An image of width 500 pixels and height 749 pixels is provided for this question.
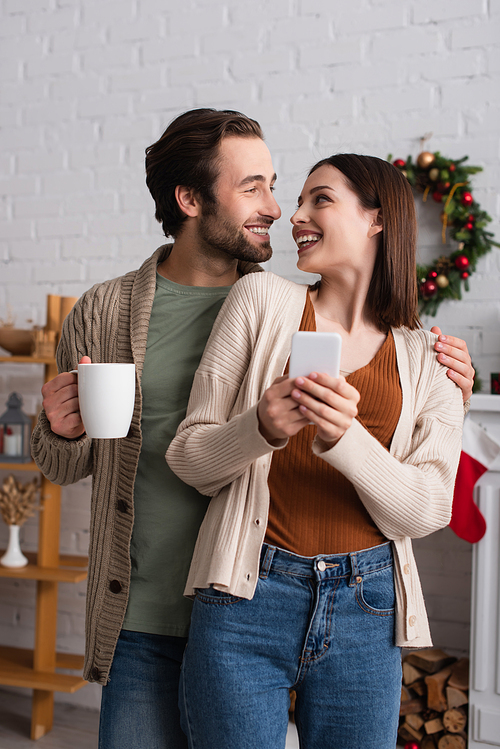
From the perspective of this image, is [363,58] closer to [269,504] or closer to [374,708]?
[269,504]

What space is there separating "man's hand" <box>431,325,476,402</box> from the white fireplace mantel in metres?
0.83

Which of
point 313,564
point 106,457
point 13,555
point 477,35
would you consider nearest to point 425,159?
point 477,35

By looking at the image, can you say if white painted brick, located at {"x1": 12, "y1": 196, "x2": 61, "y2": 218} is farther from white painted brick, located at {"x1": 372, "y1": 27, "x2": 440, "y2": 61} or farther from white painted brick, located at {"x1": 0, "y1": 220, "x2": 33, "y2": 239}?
white painted brick, located at {"x1": 372, "y1": 27, "x2": 440, "y2": 61}

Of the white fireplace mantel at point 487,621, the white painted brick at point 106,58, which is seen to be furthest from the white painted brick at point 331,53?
the white fireplace mantel at point 487,621

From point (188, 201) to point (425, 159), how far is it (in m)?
1.09

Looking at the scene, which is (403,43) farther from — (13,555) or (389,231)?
(13,555)

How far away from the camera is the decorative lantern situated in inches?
92.6

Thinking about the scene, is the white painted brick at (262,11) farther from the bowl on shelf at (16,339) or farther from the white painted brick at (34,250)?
the bowl on shelf at (16,339)

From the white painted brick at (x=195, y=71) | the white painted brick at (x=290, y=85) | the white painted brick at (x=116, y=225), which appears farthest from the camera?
the white painted brick at (x=116, y=225)

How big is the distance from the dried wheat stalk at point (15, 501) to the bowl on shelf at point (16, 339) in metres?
0.47

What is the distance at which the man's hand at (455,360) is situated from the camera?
3.68 feet

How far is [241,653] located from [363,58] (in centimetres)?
205

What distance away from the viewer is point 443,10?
223 centimetres

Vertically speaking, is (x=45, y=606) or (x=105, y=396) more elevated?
(x=105, y=396)
